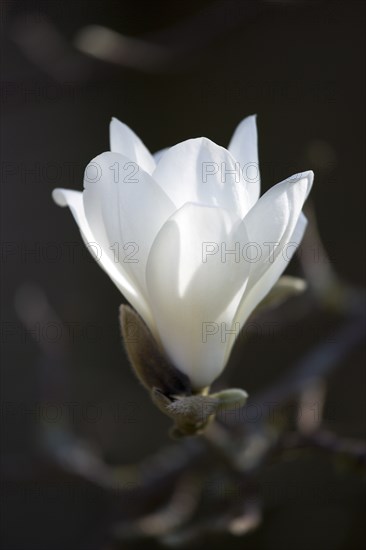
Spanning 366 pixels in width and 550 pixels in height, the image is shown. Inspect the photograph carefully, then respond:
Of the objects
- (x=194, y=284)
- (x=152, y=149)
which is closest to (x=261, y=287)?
(x=194, y=284)

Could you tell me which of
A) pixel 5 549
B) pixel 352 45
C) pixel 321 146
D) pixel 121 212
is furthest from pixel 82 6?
pixel 121 212

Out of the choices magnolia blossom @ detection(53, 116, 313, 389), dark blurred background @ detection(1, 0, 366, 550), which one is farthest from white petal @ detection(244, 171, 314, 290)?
dark blurred background @ detection(1, 0, 366, 550)

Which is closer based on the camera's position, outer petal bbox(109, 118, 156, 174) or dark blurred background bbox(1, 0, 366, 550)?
outer petal bbox(109, 118, 156, 174)

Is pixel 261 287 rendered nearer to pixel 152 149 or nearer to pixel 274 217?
pixel 274 217

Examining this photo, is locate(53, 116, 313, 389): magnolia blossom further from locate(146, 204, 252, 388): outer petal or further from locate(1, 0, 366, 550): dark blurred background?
locate(1, 0, 366, 550): dark blurred background

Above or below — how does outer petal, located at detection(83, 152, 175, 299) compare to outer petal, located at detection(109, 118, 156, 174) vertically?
below

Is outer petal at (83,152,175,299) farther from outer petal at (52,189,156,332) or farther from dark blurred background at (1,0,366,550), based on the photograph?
dark blurred background at (1,0,366,550)

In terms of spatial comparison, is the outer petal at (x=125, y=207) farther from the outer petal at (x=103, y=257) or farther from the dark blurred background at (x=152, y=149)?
the dark blurred background at (x=152, y=149)
